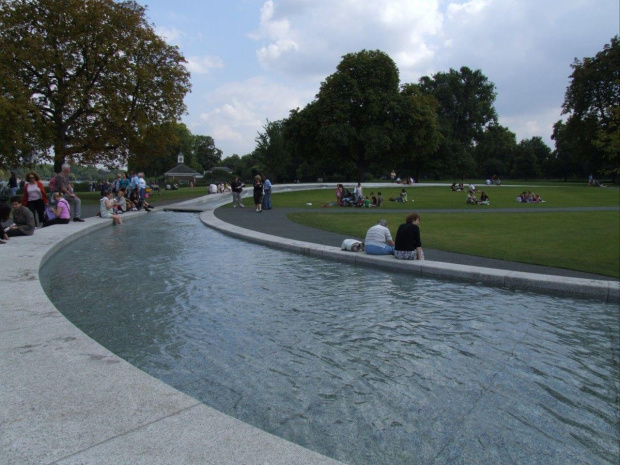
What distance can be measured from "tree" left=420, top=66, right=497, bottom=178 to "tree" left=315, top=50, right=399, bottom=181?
73.1ft

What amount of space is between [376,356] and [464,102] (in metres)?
77.2

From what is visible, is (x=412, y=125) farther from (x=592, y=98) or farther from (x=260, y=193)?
(x=260, y=193)

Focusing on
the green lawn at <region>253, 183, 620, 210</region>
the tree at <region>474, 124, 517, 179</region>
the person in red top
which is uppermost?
the tree at <region>474, 124, 517, 179</region>

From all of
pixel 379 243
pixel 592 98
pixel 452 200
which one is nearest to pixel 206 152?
pixel 592 98

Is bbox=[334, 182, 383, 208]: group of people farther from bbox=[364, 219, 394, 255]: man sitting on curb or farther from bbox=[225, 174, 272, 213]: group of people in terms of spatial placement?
bbox=[364, 219, 394, 255]: man sitting on curb

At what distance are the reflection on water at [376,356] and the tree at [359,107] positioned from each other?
138 ft

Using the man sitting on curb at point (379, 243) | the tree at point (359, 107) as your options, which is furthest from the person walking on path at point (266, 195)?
the tree at point (359, 107)

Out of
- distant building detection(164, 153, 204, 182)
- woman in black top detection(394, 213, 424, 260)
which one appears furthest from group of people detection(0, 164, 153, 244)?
distant building detection(164, 153, 204, 182)

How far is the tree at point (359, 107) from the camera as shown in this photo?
50188 millimetres

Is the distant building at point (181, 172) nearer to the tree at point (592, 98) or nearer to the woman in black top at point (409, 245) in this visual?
the tree at point (592, 98)

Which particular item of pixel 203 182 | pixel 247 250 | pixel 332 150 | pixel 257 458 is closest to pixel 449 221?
pixel 247 250

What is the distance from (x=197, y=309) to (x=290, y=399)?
10.3ft

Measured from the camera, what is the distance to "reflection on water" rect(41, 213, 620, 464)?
3.65 meters

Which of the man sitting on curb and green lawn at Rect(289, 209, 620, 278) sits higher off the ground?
the man sitting on curb
